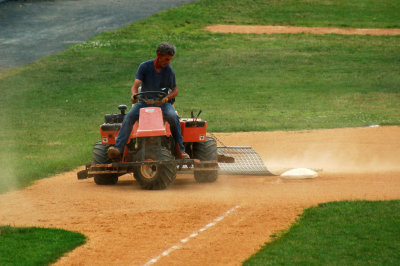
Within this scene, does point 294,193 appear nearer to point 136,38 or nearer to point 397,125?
point 397,125

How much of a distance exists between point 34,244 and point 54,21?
3670 cm

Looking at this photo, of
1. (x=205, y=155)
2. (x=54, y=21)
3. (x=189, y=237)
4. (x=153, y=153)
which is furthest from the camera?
(x=54, y=21)

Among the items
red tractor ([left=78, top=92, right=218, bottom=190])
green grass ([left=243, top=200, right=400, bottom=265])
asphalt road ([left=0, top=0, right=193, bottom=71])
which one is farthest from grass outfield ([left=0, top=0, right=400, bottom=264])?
green grass ([left=243, top=200, right=400, bottom=265])

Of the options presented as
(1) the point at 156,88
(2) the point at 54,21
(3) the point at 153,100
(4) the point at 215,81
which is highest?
(2) the point at 54,21

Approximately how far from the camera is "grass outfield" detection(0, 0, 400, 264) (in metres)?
21.5

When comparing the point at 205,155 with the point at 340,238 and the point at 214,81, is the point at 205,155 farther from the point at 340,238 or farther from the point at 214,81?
the point at 214,81

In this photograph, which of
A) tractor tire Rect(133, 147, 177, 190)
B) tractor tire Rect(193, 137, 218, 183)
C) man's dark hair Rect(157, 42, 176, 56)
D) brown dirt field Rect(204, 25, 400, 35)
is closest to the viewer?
tractor tire Rect(133, 147, 177, 190)

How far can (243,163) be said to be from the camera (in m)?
15.3

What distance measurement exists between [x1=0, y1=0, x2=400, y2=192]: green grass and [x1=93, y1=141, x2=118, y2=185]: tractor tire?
1406 mm

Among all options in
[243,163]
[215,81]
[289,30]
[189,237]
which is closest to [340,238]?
[189,237]

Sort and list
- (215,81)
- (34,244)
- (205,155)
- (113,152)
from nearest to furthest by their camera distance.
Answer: (34,244) < (113,152) < (205,155) < (215,81)

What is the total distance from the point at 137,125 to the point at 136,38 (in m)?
29.0

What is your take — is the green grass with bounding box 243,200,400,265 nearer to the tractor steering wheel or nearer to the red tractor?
the red tractor

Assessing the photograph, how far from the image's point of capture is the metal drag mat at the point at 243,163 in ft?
48.1
